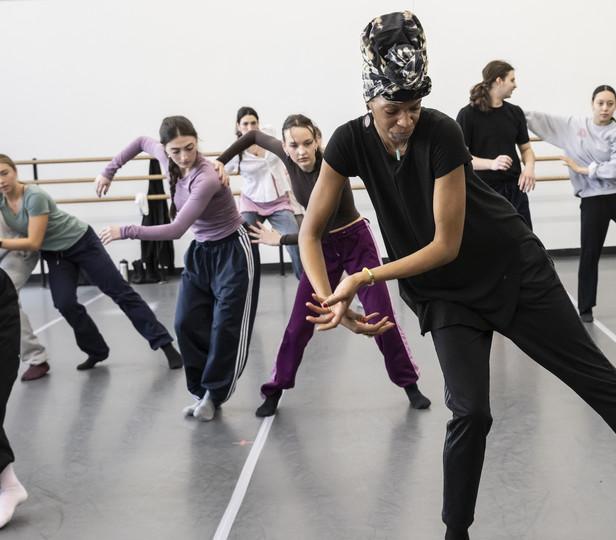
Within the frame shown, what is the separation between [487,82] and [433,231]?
11.0 feet

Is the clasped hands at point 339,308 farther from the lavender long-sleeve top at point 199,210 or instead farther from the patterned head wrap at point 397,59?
the lavender long-sleeve top at point 199,210

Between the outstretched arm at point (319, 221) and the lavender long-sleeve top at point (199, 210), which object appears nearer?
the outstretched arm at point (319, 221)

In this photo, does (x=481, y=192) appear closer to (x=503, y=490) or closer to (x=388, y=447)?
(x=503, y=490)

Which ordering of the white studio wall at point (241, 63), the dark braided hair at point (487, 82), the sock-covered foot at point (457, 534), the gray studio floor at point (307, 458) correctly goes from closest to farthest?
the sock-covered foot at point (457, 534)
the gray studio floor at point (307, 458)
the dark braided hair at point (487, 82)
the white studio wall at point (241, 63)

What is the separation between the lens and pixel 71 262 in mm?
4973

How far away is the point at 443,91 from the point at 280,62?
166 cm

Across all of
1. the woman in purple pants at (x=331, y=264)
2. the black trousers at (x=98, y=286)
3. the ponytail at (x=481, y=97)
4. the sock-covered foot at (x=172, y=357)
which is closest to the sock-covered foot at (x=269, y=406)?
the woman in purple pants at (x=331, y=264)

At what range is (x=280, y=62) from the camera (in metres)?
8.41

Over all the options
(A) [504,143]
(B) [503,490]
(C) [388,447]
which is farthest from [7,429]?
(A) [504,143]

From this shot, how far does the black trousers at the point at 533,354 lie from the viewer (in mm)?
2139

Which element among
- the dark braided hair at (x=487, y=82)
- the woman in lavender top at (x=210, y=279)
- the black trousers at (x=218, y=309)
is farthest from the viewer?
the dark braided hair at (x=487, y=82)

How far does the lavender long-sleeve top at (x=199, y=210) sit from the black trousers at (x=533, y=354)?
1.67 meters

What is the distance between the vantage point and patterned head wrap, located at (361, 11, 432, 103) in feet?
6.29

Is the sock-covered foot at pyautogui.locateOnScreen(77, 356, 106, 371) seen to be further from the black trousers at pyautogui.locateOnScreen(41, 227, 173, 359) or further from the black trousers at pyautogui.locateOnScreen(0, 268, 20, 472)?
the black trousers at pyautogui.locateOnScreen(0, 268, 20, 472)
